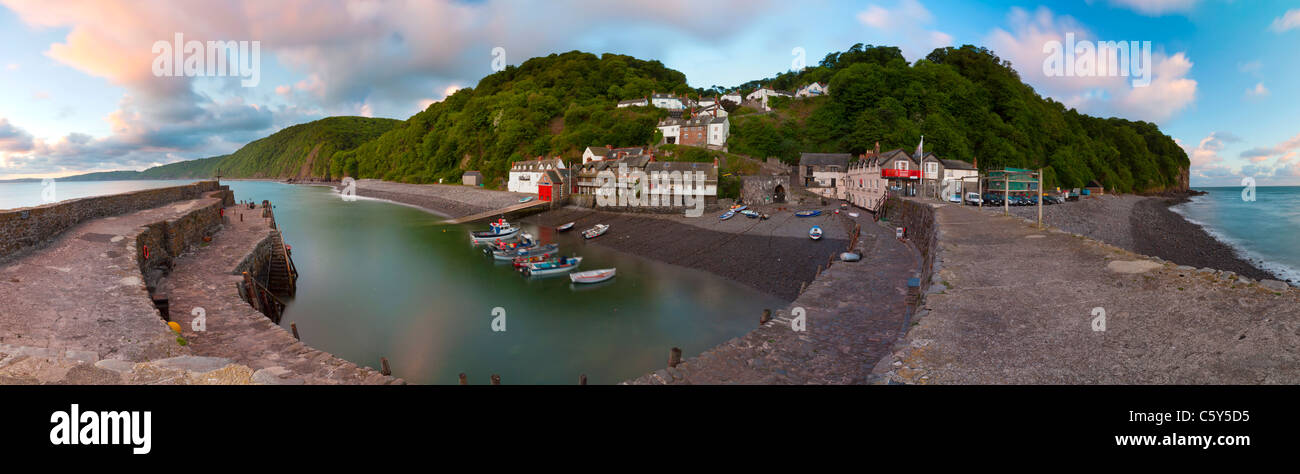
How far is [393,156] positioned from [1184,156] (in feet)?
637

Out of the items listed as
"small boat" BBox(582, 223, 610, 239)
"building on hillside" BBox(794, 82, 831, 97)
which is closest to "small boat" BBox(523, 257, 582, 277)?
"small boat" BBox(582, 223, 610, 239)

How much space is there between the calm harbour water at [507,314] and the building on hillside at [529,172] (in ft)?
104

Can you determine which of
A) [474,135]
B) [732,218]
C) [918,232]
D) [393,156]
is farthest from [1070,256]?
[393,156]

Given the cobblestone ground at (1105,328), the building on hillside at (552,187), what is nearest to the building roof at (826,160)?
the building on hillside at (552,187)

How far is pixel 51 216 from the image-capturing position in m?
17.5

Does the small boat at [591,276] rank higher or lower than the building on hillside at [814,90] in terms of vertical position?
lower

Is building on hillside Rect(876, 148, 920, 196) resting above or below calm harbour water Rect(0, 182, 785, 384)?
above

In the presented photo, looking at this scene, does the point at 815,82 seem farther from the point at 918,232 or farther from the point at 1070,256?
the point at 1070,256

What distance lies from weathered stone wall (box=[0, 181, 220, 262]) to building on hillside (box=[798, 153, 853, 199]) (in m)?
55.3

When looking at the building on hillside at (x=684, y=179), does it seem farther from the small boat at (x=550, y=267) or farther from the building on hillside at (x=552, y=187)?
the small boat at (x=550, y=267)

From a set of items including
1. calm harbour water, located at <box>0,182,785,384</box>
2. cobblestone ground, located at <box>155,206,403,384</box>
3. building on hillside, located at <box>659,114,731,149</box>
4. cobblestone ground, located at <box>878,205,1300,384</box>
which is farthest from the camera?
building on hillside, located at <box>659,114,731,149</box>

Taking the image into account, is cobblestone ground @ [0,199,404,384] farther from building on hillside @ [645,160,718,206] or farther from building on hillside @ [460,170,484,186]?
building on hillside @ [460,170,484,186]

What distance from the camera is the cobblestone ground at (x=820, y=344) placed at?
40.9 ft

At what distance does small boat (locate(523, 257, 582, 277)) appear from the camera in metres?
30.3
